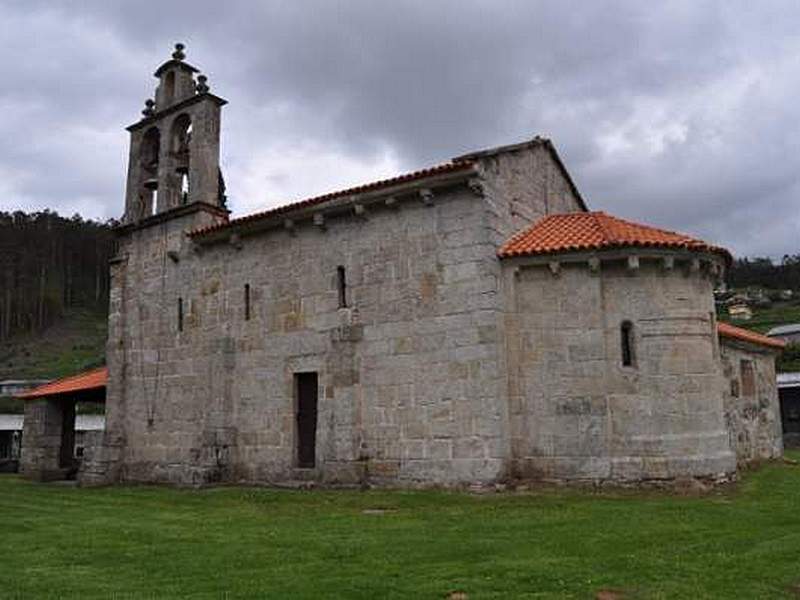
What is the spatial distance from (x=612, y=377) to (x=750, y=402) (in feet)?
23.0

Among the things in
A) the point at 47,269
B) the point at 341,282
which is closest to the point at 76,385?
the point at 341,282

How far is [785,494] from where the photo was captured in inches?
471

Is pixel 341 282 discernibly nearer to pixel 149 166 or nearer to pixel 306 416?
pixel 306 416

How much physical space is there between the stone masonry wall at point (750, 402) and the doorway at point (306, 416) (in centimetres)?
842

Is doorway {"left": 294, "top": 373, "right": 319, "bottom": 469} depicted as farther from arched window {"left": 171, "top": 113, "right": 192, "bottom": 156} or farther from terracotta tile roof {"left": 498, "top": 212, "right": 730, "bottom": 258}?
arched window {"left": 171, "top": 113, "right": 192, "bottom": 156}

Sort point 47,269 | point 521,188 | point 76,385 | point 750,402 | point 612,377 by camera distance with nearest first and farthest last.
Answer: point 612,377
point 521,188
point 750,402
point 76,385
point 47,269

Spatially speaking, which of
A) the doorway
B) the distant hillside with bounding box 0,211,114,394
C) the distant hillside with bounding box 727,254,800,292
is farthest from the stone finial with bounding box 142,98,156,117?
the distant hillside with bounding box 727,254,800,292

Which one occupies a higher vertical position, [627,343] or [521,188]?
[521,188]

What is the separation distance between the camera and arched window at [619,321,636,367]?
12.5 metres

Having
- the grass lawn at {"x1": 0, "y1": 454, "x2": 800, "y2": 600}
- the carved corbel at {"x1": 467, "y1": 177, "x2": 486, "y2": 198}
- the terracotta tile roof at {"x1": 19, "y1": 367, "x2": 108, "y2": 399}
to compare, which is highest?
the carved corbel at {"x1": 467, "y1": 177, "x2": 486, "y2": 198}

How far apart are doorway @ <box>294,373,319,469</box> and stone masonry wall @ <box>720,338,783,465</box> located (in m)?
8.42

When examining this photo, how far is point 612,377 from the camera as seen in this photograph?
40.4 ft

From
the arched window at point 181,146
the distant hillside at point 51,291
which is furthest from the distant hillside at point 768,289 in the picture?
the distant hillside at point 51,291

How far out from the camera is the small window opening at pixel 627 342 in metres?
12.5
